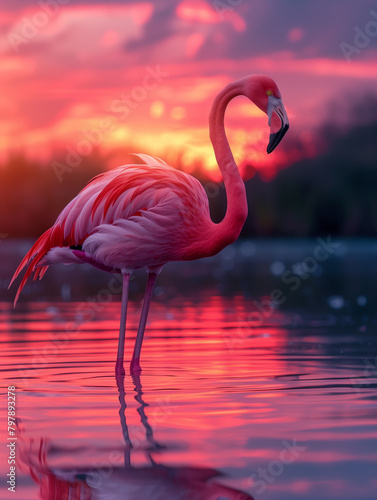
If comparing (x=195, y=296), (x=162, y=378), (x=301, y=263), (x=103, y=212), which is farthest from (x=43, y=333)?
(x=301, y=263)

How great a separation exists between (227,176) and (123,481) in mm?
3241

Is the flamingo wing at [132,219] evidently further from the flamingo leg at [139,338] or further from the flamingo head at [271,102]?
the flamingo head at [271,102]

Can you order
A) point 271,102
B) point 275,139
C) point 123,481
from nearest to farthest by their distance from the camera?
point 123,481
point 275,139
point 271,102

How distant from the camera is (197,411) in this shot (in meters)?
4.82

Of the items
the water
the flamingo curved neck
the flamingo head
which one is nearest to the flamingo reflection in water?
the water

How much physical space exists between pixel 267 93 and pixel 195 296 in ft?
26.5

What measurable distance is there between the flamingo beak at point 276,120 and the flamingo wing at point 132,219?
2.52 feet

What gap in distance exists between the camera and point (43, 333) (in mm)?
8844

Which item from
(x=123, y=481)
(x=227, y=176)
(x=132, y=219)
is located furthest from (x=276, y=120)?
(x=123, y=481)

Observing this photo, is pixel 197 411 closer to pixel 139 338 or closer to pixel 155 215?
pixel 139 338

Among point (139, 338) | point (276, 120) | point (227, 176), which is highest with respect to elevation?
point (276, 120)

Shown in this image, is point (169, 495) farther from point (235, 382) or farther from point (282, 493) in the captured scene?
point (235, 382)

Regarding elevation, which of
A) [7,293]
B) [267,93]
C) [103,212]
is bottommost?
[7,293]

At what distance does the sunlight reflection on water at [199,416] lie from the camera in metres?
3.50
